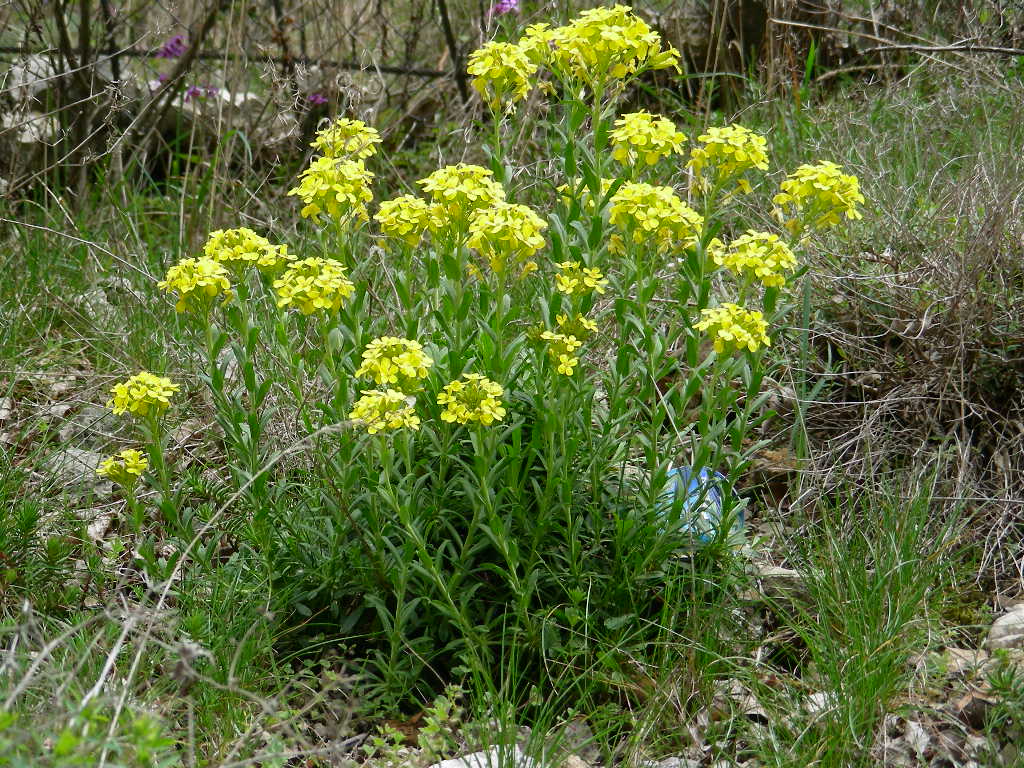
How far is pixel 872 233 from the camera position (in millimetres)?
3922

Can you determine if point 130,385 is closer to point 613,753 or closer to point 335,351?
point 335,351

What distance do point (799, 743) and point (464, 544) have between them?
3.02 feet

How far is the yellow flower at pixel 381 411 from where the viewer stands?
2.32 metres

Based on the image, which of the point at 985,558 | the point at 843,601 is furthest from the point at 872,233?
the point at 843,601

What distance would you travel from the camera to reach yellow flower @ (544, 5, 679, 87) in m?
2.55

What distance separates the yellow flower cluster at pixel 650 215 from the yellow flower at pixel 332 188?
0.60m

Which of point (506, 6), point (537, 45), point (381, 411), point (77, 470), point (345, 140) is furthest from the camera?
point (506, 6)

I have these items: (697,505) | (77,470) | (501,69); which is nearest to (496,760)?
(697,505)

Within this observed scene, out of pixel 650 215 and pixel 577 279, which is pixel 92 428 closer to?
pixel 577 279

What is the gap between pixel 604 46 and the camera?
2.56 metres

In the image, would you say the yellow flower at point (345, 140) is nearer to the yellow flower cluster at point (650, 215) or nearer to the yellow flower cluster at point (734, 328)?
the yellow flower cluster at point (650, 215)

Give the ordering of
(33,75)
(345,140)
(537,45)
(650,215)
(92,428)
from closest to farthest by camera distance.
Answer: (650,215)
(537,45)
(345,140)
(92,428)
(33,75)

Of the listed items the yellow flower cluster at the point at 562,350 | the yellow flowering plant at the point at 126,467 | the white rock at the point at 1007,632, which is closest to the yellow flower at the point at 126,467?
the yellow flowering plant at the point at 126,467

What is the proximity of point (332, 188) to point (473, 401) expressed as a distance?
650 millimetres
